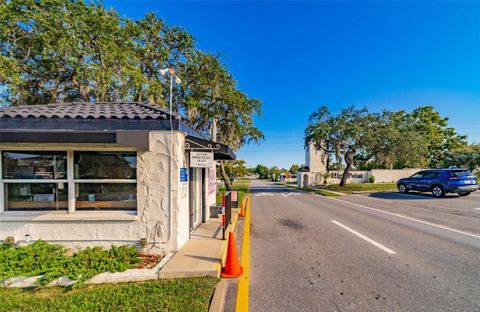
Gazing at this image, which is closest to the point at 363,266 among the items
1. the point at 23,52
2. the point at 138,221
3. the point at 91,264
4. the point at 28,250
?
the point at 138,221

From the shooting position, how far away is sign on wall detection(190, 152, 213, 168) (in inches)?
202

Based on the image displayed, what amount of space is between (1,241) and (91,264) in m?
2.44

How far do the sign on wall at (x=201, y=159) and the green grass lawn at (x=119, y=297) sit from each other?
2529 millimetres

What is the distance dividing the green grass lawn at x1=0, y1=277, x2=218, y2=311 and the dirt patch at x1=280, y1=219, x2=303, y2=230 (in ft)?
14.6

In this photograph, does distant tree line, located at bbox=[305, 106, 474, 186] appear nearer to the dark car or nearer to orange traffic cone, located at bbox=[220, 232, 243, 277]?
the dark car

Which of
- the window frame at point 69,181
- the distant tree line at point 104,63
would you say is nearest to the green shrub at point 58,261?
the window frame at point 69,181

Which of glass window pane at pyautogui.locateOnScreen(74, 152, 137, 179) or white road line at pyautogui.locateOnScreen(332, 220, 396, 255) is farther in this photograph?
white road line at pyautogui.locateOnScreen(332, 220, 396, 255)

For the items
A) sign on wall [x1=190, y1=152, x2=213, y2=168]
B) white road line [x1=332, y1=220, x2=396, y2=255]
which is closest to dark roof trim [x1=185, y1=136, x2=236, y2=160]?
sign on wall [x1=190, y1=152, x2=213, y2=168]

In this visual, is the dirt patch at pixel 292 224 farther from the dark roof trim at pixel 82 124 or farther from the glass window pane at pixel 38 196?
the glass window pane at pixel 38 196

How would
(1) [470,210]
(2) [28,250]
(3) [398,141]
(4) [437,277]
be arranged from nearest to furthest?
(4) [437,277], (2) [28,250], (1) [470,210], (3) [398,141]

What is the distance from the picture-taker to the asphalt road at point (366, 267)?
115 inches

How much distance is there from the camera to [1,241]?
14.1 ft

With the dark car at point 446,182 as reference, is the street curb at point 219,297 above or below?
below

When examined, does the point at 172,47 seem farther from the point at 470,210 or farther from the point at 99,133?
the point at 470,210
